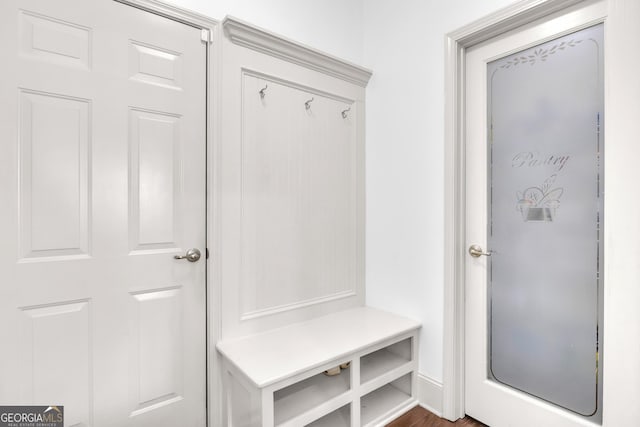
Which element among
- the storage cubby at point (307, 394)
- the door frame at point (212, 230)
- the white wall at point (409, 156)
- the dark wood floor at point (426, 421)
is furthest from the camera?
the white wall at point (409, 156)

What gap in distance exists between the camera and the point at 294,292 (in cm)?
195

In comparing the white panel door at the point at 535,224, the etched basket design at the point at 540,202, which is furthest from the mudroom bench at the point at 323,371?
the etched basket design at the point at 540,202

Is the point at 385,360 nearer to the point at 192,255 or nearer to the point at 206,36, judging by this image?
the point at 192,255

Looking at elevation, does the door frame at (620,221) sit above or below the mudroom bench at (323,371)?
above

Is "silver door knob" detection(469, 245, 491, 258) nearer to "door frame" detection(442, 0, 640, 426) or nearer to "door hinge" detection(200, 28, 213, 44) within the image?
"door frame" detection(442, 0, 640, 426)

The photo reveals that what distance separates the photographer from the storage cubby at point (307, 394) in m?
1.52

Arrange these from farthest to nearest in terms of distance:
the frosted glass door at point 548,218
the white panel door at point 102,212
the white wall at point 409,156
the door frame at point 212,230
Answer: the white wall at point 409,156 → the door frame at point 212,230 → the frosted glass door at point 548,218 → the white panel door at point 102,212

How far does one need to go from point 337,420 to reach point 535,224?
4.69 ft

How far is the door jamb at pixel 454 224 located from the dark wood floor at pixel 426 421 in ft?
0.11

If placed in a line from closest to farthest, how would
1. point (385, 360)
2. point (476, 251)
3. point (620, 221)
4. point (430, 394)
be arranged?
point (620, 221) → point (476, 251) → point (430, 394) → point (385, 360)

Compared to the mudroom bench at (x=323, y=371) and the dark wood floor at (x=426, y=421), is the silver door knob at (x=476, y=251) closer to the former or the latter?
the mudroom bench at (x=323, y=371)

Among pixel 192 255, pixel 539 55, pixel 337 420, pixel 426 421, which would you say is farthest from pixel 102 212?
pixel 539 55

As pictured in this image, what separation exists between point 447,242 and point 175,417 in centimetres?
163

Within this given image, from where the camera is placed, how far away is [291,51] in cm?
186
